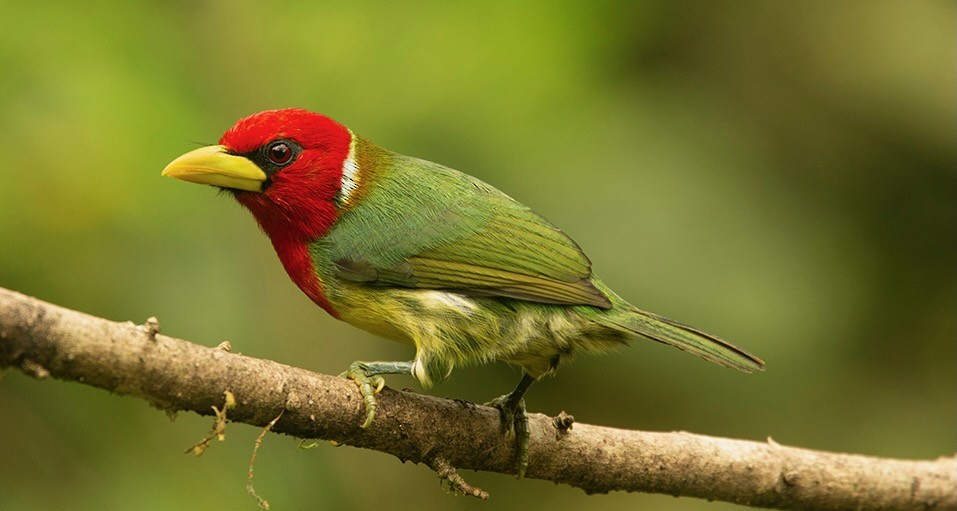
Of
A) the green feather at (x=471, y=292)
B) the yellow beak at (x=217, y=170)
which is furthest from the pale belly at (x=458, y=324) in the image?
the yellow beak at (x=217, y=170)

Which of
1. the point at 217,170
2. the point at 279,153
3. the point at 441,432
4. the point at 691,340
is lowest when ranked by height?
the point at 441,432

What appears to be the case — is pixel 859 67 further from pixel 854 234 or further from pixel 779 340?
pixel 779 340

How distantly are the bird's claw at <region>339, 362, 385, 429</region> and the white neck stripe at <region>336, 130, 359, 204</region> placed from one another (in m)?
0.70

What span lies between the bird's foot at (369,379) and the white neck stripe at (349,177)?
2.19ft

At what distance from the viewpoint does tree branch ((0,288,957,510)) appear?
2123mm

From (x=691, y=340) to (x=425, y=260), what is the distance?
821mm

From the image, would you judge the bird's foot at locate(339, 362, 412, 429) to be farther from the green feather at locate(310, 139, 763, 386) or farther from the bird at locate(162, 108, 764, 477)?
the green feather at locate(310, 139, 763, 386)

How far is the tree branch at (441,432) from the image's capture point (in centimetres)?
212

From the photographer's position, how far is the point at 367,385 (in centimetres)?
280

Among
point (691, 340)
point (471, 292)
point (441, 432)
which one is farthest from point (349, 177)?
point (691, 340)

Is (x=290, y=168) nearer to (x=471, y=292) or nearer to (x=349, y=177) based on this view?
(x=349, y=177)

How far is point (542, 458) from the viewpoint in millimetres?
3160

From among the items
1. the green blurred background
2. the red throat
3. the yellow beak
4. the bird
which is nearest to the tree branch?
the bird

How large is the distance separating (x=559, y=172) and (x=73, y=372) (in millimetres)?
2647
